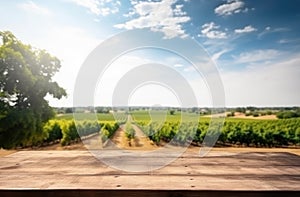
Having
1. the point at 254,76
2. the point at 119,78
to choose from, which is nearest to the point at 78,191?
the point at 119,78

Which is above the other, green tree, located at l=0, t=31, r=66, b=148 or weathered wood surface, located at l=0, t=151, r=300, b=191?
green tree, located at l=0, t=31, r=66, b=148

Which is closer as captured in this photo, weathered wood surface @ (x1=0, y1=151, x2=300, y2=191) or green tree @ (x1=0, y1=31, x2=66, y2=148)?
weathered wood surface @ (x1=0, y1=151, x2=300, y2=191)

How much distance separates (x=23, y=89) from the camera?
27.7 ft

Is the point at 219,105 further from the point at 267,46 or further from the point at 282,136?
the point at 282,136

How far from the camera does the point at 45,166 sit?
1.32m

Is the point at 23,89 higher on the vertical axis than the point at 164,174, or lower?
higher

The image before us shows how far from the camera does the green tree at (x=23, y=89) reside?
325 inches

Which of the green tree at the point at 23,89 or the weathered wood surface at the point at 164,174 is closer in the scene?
the weathered wood surface at the point at 164,174

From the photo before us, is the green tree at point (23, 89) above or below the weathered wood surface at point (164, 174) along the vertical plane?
above

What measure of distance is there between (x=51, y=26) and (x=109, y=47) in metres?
3.67

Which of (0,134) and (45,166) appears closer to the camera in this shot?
(45,166)

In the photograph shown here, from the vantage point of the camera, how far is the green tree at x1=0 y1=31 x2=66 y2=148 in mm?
8258

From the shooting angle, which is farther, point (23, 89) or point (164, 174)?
point (23, 89)

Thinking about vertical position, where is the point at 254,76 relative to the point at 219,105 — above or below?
above
